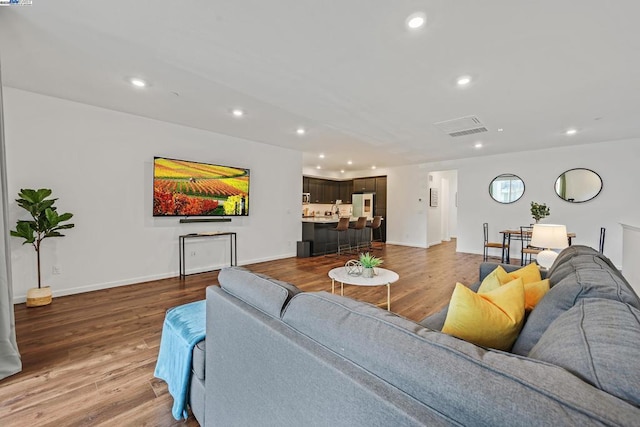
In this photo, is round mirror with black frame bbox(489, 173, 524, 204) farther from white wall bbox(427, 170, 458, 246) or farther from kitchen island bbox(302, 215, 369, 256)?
kitchen island bbox(302, 215, 369, 256)

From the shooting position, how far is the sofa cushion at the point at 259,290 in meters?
1.13

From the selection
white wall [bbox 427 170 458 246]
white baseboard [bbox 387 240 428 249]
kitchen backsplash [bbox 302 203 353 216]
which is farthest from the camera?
kitchen backsplash [bbox 302 203 353 216]

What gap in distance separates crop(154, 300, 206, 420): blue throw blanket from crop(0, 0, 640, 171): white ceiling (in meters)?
2.13

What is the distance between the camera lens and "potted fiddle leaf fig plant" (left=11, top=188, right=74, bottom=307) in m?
3.05

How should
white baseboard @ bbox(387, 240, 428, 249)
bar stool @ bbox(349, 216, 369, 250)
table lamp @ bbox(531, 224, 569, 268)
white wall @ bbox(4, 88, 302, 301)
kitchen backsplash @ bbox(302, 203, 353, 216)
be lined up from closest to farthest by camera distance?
table lamp @ bbox(531, 224, 569, 268) → white wall @ bbox(4, 88, 302, 301) → bar stool @ bbox(349, 216, 369, 250) → white baseboard @ bbox(387, 240, 428, 249) → kitchen backsplash @ bbox(302, 203, 353, 216)

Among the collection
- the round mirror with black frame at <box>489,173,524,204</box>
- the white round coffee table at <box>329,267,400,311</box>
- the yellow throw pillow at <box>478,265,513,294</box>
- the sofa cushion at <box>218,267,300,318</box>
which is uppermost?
the round mirror with black frame at <box>489,173,524,204</box>

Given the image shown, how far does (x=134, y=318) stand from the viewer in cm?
291

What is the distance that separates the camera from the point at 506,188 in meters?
6.75

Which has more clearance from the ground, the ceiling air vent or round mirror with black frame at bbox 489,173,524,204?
the ceiling air vent

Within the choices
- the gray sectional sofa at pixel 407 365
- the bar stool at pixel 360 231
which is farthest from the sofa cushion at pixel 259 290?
the bar stool at pixel 360 231

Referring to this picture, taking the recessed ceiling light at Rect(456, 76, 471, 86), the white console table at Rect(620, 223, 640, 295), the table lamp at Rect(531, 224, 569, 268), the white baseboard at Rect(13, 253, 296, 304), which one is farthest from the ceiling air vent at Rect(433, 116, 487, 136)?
the white baseboard at Rect(13, 253, 296, 304)

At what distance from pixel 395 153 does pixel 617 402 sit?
21.7 ft

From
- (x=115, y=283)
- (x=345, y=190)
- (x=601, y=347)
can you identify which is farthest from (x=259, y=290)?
(x=345, y=190)

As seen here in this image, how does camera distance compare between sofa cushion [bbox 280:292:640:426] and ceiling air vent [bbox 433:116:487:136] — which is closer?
sofa cushion [bbox 280:292:640:426]
